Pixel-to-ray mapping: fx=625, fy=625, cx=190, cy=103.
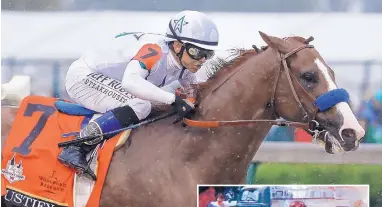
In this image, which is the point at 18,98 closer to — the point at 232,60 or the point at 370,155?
the point at 232,60

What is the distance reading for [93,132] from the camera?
246 cm

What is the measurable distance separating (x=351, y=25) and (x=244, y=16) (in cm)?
50

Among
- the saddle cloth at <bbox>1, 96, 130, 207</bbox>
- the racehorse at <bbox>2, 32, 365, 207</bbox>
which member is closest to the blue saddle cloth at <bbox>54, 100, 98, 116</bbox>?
the saddle cloth at <bbox>1, 96, 130, 207</bbox>

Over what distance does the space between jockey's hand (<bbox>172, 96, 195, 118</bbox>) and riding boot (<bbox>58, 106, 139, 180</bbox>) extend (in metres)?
0.18

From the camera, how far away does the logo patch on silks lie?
253cm

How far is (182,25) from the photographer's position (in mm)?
2510

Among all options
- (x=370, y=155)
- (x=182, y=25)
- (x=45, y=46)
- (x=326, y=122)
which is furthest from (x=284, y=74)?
(x=45, y=46)

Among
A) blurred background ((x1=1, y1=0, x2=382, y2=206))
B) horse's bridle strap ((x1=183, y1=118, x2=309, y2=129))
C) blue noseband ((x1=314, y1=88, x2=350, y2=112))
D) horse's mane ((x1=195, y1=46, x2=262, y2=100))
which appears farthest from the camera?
blurred background ((x1=1, y1=0, x2=382, y2=206))

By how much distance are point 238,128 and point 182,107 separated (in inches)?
9.4

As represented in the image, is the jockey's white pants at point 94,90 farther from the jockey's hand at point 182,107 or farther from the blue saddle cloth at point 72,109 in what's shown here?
the jockey's hand at point 182,107

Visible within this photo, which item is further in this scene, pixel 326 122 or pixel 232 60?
pixel 232 60

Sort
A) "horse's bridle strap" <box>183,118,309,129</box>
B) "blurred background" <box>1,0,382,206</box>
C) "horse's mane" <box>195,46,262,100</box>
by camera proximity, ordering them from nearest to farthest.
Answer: "horse's bridle strap" <box>183,118,309,129</box>
"horse's mane" <box>195,46,262,100</box>
"blurred background" <box>1,0,382,206</box>

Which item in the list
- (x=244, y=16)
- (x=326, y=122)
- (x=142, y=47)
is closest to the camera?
(x=326, y=122)

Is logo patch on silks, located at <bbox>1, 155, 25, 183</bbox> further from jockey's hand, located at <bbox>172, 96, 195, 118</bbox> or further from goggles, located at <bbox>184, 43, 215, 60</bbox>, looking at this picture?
goggles, located at <bbox>184, 43, 215, 60</bbox>
